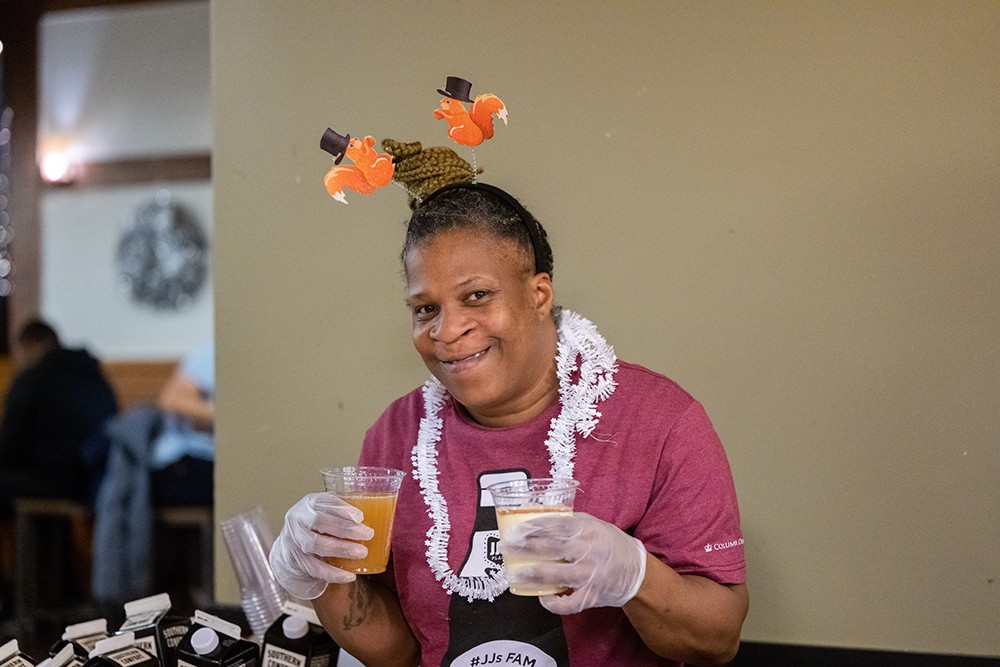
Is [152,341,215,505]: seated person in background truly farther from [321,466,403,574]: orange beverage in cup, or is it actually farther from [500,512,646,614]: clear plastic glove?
[500,512,646,614]: clear plastic glove

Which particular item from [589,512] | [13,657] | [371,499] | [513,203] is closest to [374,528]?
[371,499]

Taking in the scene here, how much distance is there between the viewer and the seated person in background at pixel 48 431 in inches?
196

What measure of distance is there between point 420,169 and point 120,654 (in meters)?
1.09

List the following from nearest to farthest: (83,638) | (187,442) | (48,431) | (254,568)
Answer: (83,638)
(254,568)
(48,431)
(187,442)

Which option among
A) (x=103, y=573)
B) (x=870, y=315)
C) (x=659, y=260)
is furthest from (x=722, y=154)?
(x=103, y=573)

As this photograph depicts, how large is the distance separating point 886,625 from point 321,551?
1.24 meters

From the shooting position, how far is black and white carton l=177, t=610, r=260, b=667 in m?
1.86

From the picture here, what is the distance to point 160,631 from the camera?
1.98 m

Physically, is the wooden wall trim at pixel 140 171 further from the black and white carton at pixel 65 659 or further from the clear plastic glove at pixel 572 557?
the clear plastic glove at pixel 572 557

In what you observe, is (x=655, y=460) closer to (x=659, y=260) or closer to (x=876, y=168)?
(x=659, y=260)

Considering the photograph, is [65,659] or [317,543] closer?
[317,543]

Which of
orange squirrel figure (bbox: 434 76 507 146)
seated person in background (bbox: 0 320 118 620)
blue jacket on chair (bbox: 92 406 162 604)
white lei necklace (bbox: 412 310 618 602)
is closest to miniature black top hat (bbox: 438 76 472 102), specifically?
orange squirrel figure (bbox: 434 76 507 146)

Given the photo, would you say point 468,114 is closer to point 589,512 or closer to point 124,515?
point 589,512

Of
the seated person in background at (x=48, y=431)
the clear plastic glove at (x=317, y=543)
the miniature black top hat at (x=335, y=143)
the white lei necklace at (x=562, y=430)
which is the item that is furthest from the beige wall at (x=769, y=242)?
the seated person in background at (x=48, y=431)
